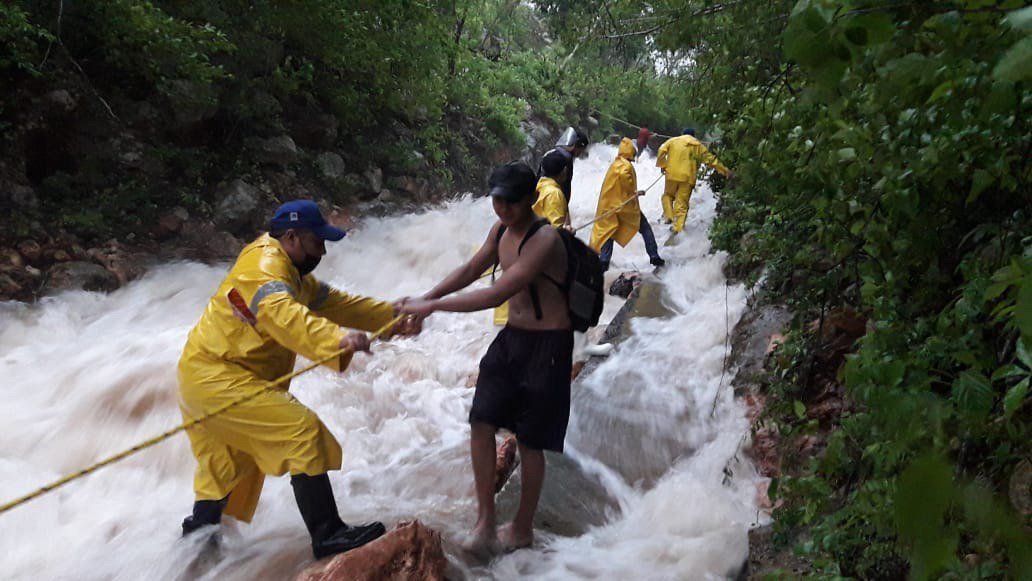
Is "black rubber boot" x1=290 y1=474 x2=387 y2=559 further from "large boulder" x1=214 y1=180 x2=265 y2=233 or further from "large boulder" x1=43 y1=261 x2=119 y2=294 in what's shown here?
"large boulder" x1=214 y1=180 x2=265 y2=233

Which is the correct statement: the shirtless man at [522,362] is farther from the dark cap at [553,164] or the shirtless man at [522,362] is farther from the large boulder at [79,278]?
the large boulder at [79,278]

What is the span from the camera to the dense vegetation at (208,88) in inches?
313

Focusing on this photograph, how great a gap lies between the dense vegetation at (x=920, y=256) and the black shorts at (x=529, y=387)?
3.52 feet

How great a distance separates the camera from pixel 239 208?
977 cm

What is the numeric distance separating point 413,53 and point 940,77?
10.6m

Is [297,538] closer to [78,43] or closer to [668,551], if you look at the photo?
[668,551]

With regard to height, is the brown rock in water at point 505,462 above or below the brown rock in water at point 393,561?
above

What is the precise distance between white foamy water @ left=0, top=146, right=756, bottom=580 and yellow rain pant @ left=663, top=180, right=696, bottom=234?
1.70m

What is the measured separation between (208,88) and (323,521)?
25.0ft

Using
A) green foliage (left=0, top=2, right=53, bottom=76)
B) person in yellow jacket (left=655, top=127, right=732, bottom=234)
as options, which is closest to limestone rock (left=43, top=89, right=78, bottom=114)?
green foliage (left=0, top=2, right=53, bottom=76)

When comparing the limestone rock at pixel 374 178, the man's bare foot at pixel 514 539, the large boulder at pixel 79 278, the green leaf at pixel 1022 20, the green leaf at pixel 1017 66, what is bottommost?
the man's bare foot at pixel 514 539

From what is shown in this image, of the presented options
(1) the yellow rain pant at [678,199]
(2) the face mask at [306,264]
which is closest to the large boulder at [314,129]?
(1) the yellow rain pant at [678,199]

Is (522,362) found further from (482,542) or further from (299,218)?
(299,218)

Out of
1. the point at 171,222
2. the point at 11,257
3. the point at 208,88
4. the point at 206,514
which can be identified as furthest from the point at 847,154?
the point at 171,222
